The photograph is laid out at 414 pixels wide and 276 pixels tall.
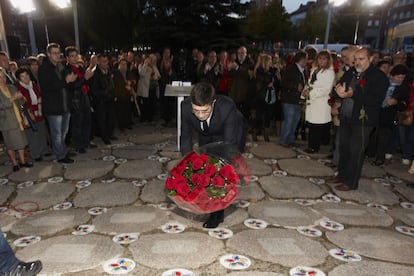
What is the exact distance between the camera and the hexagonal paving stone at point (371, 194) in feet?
14.5

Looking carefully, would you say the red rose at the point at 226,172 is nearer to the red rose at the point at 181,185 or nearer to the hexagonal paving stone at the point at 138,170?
the red rose at the point at 181,185

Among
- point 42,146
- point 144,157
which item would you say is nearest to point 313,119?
point 144,157

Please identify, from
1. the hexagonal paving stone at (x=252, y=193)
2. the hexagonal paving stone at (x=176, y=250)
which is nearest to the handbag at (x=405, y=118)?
the hexagonal paving stone at (x=252, y=193)

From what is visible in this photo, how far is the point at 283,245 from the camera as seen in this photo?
331 cm

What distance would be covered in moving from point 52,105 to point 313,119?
4.61m

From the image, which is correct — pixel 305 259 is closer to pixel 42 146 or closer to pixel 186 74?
pixel 42 146

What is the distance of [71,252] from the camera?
3156 millimetres

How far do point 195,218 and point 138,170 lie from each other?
6.34 ft

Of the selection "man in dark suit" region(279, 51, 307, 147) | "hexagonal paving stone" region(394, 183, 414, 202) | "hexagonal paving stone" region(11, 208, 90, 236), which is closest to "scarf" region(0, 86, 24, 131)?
"hexagonal paving stone" region(11, 208, 90, 236)

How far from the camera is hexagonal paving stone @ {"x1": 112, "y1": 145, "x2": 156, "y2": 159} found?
6.07m

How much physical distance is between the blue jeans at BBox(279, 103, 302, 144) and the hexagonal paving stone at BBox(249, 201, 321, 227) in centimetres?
269

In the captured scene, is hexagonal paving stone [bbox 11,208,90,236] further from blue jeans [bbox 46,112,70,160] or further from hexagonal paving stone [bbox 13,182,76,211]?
blue jeans [bbox 46,112,70,160]

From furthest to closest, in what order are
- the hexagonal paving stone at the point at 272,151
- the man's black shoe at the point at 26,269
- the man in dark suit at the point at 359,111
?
the hexagonal paving stone at the point at 272,151 < the man in dark suit at the point at 359,111 < the man's black shoe at the point at 26,269

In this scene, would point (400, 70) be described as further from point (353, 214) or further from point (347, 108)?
point (353, 214)
